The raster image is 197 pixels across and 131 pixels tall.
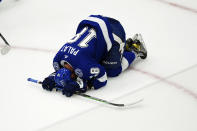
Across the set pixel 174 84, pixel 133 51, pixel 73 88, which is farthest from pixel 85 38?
pixel 174 84

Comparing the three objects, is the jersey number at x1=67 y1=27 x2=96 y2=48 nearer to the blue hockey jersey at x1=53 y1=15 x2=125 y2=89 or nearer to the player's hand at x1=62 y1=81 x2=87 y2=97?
the blue hockey jersey at x1=53 y1=15 x2=125 y2=89

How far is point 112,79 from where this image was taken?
264 cm

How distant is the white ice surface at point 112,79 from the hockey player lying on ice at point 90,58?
0.26ft

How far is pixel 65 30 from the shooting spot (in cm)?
355

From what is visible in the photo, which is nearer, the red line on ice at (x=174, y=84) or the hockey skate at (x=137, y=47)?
the red line on ice at (x=174, y=84)

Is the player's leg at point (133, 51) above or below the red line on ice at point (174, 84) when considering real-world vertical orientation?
above

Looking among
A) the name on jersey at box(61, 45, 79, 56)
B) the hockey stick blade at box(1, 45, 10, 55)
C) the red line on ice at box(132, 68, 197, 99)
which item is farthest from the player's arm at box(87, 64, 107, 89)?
the hockey stick blade at box(1, 45, 10, 55)

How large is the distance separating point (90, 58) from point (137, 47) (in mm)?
546

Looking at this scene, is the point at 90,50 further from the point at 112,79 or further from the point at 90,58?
the point at 112,79

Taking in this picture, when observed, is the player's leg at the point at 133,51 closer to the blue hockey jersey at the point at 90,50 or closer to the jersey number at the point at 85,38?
the blue hockey jersey at the point at 90,50

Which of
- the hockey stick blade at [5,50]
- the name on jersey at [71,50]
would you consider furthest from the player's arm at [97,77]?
the hockey stick blade at [5,50]

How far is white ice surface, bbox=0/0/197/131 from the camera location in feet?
7.36

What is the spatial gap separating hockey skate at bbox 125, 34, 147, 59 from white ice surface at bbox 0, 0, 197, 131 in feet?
0.28

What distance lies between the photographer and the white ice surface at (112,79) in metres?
2.24
